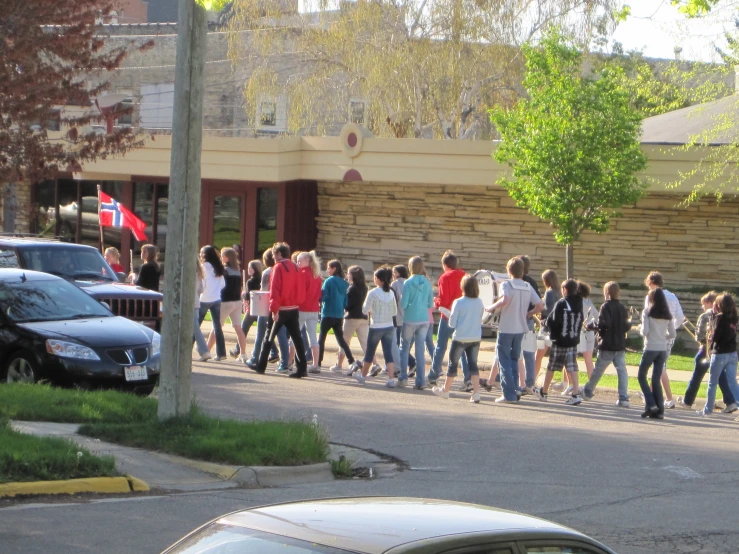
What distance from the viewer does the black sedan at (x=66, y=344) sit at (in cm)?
1275

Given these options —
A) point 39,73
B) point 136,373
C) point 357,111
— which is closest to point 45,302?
point 136,373

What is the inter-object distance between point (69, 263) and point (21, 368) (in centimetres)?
406

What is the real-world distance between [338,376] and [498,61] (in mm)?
16904

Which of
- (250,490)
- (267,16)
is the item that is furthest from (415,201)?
(250,490)

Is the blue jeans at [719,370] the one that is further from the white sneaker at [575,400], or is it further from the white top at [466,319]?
the white top at [466,319]

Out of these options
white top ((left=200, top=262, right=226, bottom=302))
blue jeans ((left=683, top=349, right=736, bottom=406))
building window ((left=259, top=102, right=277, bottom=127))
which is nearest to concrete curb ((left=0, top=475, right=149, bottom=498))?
white top ((left=200, top=262, right=226, bottom=302))

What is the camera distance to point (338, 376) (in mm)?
16781

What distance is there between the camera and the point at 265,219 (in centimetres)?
2783

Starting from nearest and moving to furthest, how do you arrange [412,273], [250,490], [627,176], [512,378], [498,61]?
[250,490]
[512,378]
[412,273]
[627,176]
[498,61]

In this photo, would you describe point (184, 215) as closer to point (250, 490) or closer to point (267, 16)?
point (250, 490)

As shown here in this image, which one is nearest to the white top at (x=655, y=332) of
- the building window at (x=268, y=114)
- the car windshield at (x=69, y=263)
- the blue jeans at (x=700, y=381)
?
the blue jeans at (x=700, y=381)

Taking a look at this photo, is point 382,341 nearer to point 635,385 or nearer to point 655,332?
point 655,332

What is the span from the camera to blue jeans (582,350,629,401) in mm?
14609

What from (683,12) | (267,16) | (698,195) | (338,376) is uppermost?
(267,16)
